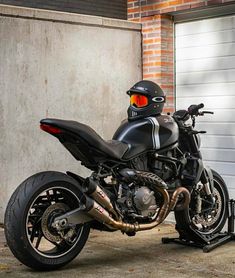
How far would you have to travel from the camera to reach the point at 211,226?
727cm

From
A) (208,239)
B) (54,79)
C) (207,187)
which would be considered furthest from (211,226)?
(54,79)

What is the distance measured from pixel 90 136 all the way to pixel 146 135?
0.76 meters

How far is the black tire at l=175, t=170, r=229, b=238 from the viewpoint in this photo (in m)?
6.93

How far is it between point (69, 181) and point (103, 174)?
1.06ft

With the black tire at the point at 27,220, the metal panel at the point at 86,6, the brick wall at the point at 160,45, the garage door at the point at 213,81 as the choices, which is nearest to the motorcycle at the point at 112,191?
the black tire at the point at 27,220

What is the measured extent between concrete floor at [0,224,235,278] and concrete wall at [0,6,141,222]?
1208mm

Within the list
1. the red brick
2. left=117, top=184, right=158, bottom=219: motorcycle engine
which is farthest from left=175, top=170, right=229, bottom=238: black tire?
the red brick

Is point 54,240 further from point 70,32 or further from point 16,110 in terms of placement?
point 70,32

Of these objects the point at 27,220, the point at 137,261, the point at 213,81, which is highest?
the point at 213,81

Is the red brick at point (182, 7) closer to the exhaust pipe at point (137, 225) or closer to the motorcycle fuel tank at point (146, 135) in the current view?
the motorcycle fuel tank at point (146, 135)

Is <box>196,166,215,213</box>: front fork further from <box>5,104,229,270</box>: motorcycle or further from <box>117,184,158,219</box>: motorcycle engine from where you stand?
<box>117,184,158,219</box>: motorcycle engine

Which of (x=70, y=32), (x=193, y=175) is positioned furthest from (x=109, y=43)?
(x=193, y=175)

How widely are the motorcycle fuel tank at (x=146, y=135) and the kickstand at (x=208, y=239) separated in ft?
3.42

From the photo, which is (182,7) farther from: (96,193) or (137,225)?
(96,193)
